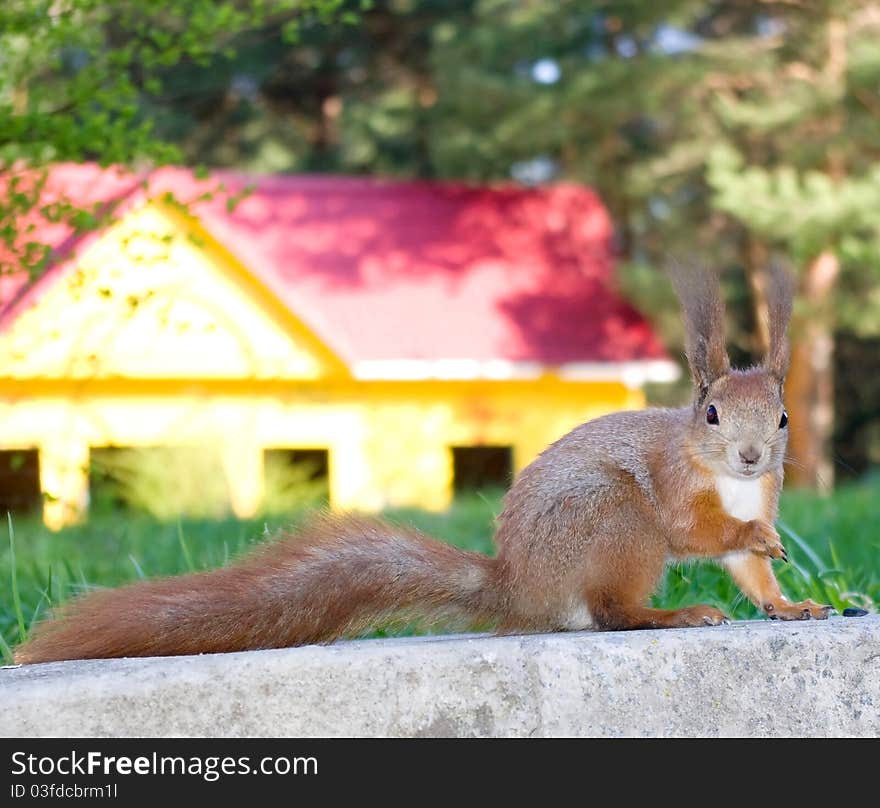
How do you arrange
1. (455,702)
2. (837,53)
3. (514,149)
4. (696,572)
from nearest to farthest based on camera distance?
(455,702), (696,572), (837,53), (514,149)

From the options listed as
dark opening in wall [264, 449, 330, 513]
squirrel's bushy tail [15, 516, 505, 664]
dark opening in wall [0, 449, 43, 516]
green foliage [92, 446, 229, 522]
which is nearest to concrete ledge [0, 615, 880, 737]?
squirrel's bushy tail [15, 516, 505, 664]

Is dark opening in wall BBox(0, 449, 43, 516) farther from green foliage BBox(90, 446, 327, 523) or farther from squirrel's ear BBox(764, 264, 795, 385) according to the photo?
squirrel's ear BBox(764, 264, 795, 385)

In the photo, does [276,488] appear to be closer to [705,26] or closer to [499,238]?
[499,238]

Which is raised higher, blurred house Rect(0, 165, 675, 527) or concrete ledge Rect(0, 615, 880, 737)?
blurred house Rect(0, 165, 675, 527)

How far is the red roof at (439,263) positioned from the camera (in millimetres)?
13148

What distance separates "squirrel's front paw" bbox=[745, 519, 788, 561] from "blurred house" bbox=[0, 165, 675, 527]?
7.58 meters

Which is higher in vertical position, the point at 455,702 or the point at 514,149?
the point at 514,149

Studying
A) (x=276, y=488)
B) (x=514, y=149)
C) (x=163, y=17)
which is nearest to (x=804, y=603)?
(x=276, y=488)

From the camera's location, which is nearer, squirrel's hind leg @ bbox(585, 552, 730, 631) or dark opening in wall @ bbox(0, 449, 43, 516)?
squirrel's hind leg @ bbox(585, 552, 730, 631)

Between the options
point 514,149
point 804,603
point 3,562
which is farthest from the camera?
point 514,149

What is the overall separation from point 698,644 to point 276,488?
335 inches

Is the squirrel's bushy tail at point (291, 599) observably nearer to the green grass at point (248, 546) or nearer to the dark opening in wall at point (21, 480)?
the green grass at point (248, 546)

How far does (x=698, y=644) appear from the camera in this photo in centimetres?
238

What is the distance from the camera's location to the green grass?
335 cm
